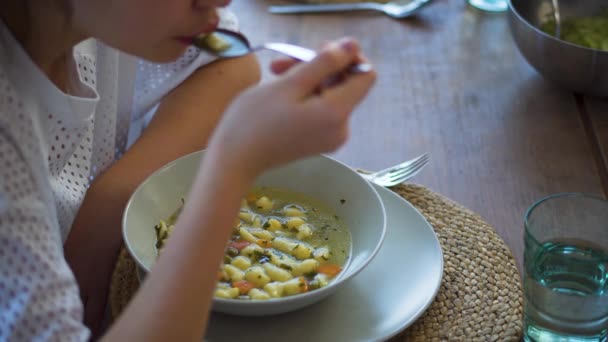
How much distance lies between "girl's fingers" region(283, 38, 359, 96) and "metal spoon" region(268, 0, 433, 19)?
923mm

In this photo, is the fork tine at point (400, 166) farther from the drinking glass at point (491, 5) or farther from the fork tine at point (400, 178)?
the drinking glass at point (491, 5)

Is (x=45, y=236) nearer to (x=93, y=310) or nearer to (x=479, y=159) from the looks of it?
(x=93, y=310)

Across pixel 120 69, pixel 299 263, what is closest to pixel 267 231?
pixel 299 263

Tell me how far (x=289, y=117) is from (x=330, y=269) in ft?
0.84

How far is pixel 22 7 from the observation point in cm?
84

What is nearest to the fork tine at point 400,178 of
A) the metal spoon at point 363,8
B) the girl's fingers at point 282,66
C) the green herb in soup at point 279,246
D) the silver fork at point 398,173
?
the silver fork at point 398,173

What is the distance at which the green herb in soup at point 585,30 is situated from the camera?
137 centimetres


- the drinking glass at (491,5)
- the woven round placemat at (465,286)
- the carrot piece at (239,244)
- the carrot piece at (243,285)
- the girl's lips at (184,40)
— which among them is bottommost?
the drinking glass at (491,5)

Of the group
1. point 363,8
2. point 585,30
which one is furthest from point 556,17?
point 363,8

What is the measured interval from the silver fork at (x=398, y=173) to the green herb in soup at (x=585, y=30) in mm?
423

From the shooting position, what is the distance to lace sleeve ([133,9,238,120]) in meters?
1.29

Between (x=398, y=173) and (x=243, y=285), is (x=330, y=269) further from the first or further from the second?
(x=398, y=173)

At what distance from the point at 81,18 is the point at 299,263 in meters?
0.34

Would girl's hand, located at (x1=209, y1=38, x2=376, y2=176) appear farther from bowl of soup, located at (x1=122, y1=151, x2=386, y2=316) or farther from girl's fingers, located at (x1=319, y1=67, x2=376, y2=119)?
bowl of soup, located at (x1=122, y1=151, x2=386, y2=316)
